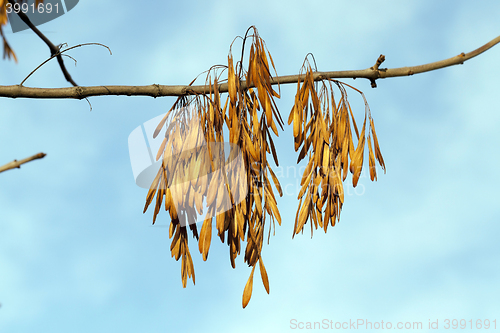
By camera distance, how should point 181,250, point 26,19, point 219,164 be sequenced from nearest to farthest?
1. point 26,19
2. point 219,164
3. point 181,250

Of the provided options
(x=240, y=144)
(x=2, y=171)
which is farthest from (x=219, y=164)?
(x=2, y=171)

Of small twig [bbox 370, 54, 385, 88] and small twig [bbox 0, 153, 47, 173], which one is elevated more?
small twig [bbox 370, 54, 385, 88]

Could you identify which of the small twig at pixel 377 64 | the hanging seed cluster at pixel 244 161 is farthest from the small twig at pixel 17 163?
the small twig at pixel 377 64

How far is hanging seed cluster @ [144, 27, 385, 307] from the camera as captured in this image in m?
1.79

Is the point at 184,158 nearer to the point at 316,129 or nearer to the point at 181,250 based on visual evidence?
the point at 181,250

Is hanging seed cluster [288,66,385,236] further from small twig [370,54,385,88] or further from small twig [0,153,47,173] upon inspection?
small twig [0,153,47,173]

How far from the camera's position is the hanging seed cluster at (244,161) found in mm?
1791

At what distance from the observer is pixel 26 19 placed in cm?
166

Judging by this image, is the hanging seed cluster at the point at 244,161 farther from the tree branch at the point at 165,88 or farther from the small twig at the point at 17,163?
the small twig at the point at 17,163

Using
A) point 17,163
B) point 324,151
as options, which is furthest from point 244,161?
point 17,163

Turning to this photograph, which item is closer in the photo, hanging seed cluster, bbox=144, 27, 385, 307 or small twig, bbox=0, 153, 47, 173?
small twig, bbox=0, 153, 47, 173

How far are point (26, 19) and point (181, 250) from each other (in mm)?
1143

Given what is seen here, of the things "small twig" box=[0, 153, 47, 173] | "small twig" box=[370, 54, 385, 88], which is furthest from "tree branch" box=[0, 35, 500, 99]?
"small twig" box=[0, 153, 47, 173]

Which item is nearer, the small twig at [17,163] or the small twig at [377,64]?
the small twig at [17,163]
